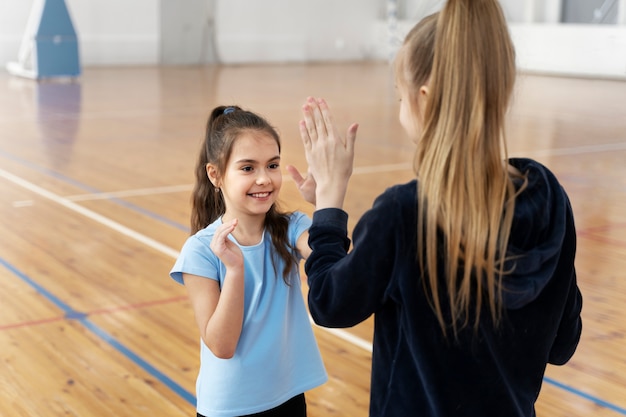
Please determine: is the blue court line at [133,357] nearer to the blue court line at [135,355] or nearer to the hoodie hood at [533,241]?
the blue court line at [135,355]

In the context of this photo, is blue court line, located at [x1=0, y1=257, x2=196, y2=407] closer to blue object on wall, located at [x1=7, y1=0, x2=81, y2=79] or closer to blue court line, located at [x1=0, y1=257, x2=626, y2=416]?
blue court line, located at [x1=0, y1=257, x2=626, y2=416]

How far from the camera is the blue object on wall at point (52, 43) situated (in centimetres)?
1308

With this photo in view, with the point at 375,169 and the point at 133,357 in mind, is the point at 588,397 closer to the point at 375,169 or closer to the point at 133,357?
the point at 133,357

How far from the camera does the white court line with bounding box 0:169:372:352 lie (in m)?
3.43

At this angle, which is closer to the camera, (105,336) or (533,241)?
(533,241)

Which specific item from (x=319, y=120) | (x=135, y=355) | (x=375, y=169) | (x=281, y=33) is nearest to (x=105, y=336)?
(x=135, y=355)

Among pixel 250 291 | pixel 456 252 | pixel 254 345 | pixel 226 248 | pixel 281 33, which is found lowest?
pixel 281 33

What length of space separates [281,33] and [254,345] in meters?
17.1

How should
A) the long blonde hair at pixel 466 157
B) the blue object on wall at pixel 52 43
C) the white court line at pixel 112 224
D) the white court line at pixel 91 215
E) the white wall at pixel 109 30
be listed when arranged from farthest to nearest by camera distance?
the white wall at pixel 109 30
the blue object on wall at pixel 52 43
the white court line at pixel 91 215
the white court line at pixel 112 224
the long blonde hair at pixel 466 157

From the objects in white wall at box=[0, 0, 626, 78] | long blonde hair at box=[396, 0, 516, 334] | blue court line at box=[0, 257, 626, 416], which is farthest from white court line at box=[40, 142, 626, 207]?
white wall at box=[0, 0, 626, 78]

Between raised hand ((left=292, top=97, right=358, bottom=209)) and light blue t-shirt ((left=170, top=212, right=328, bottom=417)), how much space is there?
420 millimetres

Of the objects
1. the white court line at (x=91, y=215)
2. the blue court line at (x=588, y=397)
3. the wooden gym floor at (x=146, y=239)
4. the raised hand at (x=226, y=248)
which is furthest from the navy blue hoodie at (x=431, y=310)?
the white court line at (x=91, y=215)

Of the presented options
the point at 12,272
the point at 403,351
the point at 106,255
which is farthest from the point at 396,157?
the point at 403,351

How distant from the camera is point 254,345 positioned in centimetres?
177
